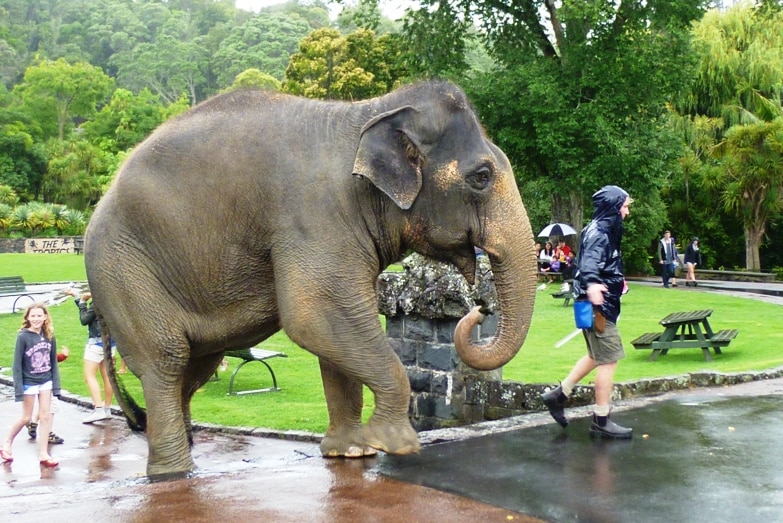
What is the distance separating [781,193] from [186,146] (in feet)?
112

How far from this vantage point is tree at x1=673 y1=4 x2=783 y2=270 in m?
35.6

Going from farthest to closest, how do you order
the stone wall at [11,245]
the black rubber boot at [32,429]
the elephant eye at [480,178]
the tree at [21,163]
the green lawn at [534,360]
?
the tree at [21,163] < the stone wall at [11,245] < the green lawn at [534,360] < the black rubber boot at [32,429] < the elephant eye at [480,178]

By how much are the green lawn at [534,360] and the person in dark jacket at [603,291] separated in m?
3.85

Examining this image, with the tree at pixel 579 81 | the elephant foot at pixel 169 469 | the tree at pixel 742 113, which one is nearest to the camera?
the elephant foot at pixel 169 469

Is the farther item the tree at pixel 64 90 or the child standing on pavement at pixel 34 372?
the tree at pixel 64 90

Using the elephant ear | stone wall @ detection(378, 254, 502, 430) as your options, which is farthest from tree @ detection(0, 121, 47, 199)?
the elephant ear

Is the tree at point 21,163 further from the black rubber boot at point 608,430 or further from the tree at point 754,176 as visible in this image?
the black rubber boot at point 608,430

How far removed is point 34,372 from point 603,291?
5.47m

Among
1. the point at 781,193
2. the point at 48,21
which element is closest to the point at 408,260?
the point at 781,193

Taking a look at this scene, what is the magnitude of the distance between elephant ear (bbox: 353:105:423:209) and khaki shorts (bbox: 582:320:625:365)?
2061 millimetres

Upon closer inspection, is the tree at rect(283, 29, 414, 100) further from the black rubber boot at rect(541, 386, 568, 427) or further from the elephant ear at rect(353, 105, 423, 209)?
the elephant ear at rect(353, 105, 423, 209)

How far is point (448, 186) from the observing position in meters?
5.68

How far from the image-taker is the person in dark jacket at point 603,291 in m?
6.85

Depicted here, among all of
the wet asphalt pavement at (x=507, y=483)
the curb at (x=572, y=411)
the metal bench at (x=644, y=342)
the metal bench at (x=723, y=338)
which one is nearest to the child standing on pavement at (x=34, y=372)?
the wet asphalt pavement at (x=507, y=483)
